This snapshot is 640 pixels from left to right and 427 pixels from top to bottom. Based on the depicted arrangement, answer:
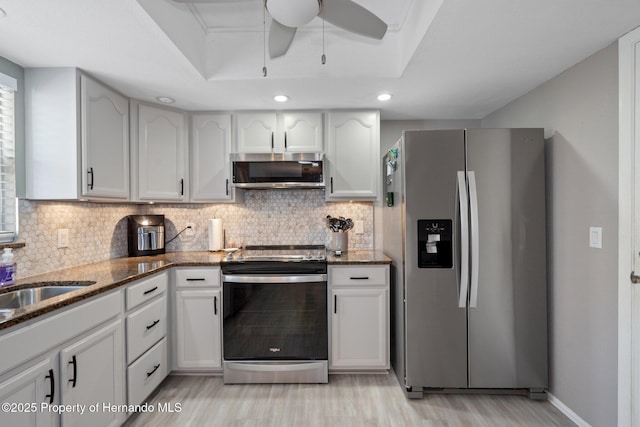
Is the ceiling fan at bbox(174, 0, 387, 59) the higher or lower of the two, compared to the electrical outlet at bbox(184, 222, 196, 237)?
higher

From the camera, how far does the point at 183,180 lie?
270 centimetres

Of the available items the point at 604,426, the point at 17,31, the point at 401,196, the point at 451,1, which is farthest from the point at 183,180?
the point at 604,426

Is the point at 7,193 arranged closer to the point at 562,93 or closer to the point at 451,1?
the point at 451,1

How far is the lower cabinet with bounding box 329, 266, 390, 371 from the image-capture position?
238cm

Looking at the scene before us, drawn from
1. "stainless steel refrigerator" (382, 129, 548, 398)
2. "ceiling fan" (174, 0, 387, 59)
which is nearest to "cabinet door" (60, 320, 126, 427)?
"ceiling fan" (174, 0, 387, 59)

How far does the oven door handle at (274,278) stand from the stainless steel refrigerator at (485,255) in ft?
2.56

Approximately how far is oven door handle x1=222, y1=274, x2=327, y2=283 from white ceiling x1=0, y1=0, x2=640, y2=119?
54.7 inches

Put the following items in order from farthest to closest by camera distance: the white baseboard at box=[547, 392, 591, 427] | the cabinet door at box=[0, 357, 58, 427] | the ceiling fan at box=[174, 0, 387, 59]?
the white baseboard at box=[547, 392, 591, 427] < the ceiling fan at box=[174, 0, 387, 59] < the cabinet door at box=[0, 357, 58, 427]

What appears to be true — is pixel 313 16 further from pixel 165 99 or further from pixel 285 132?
pixel 165 99

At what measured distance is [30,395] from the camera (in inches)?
48.4

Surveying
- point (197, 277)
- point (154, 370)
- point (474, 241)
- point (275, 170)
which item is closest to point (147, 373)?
point (154, 370)

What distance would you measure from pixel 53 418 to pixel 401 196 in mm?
2185

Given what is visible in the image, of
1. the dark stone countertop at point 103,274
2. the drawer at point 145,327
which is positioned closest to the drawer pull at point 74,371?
the dark stone countertop at point 103,274

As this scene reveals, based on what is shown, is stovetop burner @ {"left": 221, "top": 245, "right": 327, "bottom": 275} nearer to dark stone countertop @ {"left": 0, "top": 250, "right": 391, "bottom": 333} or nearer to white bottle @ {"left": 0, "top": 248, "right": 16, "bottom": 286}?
dark stone countertop @ {"left": 0, "top": 250, "right": 391, "bottom": 333}
